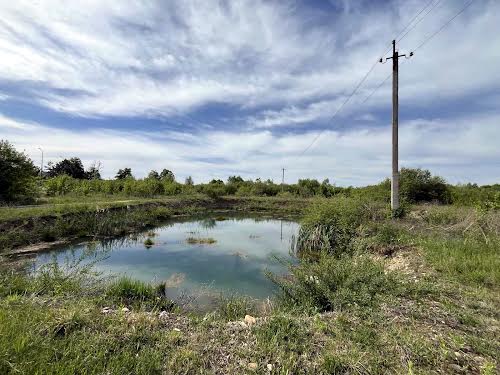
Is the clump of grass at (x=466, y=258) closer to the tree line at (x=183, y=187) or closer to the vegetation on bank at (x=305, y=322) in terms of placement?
the vegetation on bank at (x=305, y=322)

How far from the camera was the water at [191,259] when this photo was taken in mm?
7852

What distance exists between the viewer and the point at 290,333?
323 centimetres

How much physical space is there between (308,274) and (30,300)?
4253mm

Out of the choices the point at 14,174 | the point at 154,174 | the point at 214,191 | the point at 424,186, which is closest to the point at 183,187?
the point at 214,191

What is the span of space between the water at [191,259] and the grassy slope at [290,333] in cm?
276

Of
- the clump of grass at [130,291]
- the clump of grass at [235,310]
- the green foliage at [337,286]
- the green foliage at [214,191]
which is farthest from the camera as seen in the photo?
the green foliage at [214,191]

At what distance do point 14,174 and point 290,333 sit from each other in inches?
828

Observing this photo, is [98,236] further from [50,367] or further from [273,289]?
[50,367]

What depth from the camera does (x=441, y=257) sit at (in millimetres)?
6086

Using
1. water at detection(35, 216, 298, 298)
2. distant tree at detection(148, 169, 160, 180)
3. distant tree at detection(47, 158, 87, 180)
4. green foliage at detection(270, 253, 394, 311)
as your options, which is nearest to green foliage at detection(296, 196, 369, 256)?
water at detection(35, 216, 298, 298)

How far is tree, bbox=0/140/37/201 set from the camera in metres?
17.2

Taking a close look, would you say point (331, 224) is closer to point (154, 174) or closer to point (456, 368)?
point (456, 368)

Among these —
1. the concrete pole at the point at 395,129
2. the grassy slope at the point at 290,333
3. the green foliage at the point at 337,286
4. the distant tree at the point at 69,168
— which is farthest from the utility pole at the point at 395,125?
the distant tree at the point at 69,168

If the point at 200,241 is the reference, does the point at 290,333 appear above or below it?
above
